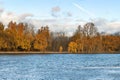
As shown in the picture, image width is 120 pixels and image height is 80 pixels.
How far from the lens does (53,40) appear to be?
634 ft

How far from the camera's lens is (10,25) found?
16175 cm

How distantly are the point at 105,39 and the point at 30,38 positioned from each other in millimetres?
47628

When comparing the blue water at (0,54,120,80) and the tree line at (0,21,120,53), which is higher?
the tree line at (0,21,120,53)

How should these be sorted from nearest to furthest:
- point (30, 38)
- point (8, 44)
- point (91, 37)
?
point (8, 44) → point (30, 38) → point (91, 37)

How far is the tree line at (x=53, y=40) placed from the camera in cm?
15238

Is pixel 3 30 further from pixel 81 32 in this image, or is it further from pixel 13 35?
pixel 81 32

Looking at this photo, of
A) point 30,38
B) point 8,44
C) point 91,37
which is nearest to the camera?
point 8,44

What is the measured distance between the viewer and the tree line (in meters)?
152

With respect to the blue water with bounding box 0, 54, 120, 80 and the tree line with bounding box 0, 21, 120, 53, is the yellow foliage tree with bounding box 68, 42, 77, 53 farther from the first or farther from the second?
the blue water with bounding box 0, 54, 120, 80

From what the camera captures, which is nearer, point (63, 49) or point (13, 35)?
point (13, 35)

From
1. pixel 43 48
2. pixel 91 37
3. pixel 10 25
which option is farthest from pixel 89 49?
pixel 10 25

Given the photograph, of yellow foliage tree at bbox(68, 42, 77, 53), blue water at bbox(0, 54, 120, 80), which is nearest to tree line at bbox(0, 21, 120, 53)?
yellow foliage tree at bbox(68, 42, 77, 53)

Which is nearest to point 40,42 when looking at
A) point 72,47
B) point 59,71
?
point 72,47

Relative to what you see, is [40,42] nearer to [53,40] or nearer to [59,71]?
[53,40]
